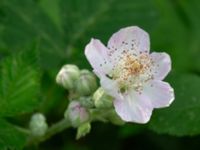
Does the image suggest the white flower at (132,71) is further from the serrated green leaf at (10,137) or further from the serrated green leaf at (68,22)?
the serrated green leaf at (68,22)

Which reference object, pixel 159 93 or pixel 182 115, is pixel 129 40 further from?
pixel 182 115

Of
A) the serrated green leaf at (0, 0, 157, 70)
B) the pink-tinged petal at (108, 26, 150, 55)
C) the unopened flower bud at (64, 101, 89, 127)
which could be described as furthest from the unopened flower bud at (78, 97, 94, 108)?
the serrated green leaf at (0, 0, 157, 70)

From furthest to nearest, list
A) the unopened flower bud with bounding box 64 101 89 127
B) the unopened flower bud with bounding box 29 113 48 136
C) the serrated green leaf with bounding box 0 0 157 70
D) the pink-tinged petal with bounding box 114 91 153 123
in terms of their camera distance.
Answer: the serrated green leaf with bounding box 0 0 157 70 < the unopened flower bud with bounding box 29 113 48 136 < the unopened flower bud with bounding box 64 101 89 127 < the pink-tinged petal with bounding box 114 91 153 123

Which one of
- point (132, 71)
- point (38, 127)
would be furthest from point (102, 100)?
point (38, 127)

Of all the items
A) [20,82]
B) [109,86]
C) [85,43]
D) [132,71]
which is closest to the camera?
[109,86]

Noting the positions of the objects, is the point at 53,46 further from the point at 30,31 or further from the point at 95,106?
the point at 95,106

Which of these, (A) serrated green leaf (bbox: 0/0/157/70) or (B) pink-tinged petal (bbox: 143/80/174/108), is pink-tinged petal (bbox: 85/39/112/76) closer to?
(B) pink-tinged petal (bbox: 143/80/174/108)

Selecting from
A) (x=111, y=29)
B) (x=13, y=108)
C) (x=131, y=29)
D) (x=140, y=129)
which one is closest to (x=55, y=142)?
(x=140, y=129)
